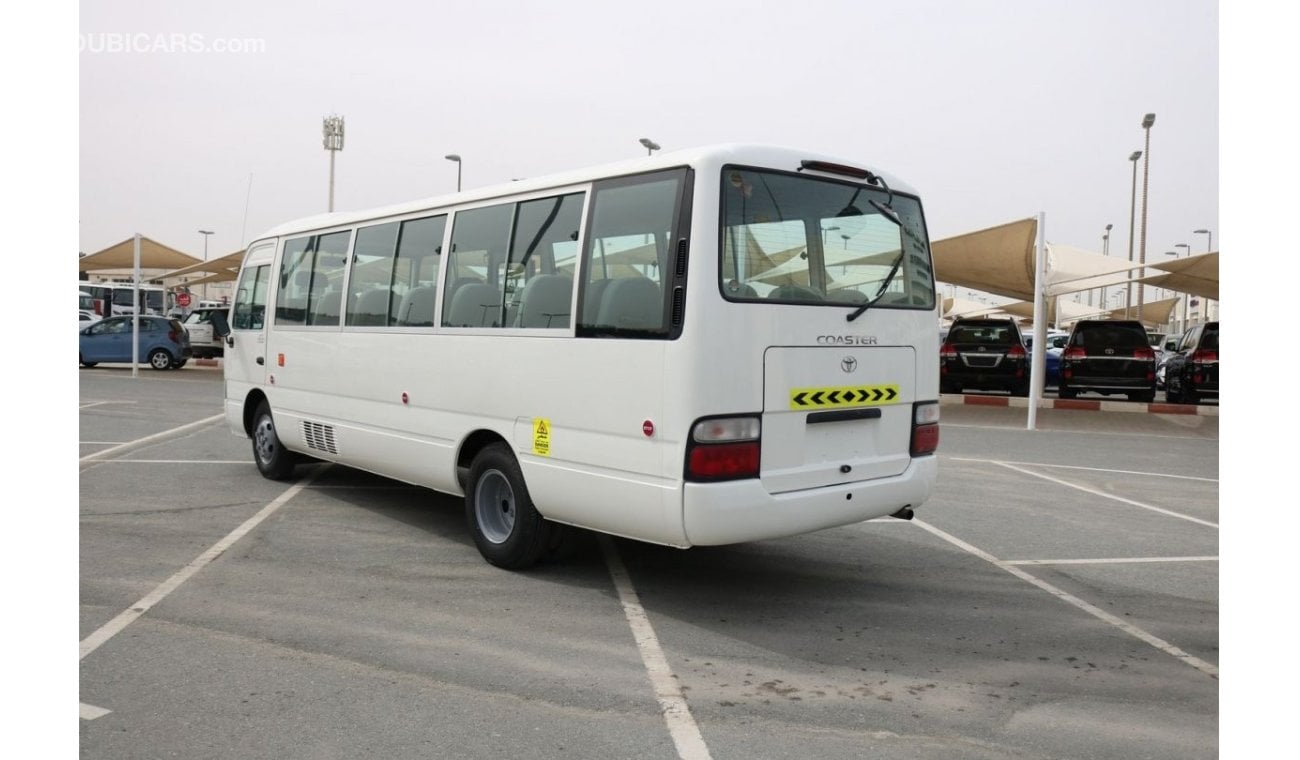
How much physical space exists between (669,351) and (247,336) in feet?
19.8

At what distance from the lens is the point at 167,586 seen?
19.0 ft

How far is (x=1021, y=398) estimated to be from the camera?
20.9m

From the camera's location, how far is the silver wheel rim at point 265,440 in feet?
30.9

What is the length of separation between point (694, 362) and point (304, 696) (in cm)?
225

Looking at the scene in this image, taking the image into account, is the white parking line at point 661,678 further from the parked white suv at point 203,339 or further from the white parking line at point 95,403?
the parked white suv at point 203,339

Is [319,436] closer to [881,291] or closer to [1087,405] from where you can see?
[881,291]

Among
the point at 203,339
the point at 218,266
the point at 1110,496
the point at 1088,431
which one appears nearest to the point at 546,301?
the point at 1110,496

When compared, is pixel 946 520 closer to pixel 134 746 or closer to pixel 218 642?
pixel 218 642

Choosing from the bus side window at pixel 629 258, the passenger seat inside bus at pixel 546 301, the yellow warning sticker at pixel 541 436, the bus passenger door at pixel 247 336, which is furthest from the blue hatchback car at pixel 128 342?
the bus side window at pixel 629 258

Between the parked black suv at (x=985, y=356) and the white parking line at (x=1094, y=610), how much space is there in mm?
14326

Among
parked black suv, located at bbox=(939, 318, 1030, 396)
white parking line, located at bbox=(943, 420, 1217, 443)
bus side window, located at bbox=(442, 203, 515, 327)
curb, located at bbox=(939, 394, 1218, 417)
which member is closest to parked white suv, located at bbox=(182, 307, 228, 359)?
parked black suv, located at bbox=(939, 318, 1030, 396)

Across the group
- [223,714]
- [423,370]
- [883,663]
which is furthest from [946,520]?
[223,714]

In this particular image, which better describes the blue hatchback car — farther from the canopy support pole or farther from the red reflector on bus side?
the red reflector on bus side

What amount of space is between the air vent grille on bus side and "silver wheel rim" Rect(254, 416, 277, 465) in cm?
84
